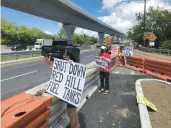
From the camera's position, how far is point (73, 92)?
5312 millimetres

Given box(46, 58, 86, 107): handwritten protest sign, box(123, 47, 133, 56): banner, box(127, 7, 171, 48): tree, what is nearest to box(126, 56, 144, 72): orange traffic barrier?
box(123, 47, 133, 56): banner

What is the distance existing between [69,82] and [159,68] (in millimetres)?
10805

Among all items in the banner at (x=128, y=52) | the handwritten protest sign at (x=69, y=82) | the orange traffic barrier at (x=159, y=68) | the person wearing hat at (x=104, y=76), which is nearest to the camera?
the handwritten protest sign at (x=69, y=82)

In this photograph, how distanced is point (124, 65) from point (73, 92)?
15.7 m

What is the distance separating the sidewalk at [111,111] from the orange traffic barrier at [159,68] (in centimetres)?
509

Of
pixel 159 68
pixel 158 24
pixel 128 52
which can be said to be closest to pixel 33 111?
pixel 159 68

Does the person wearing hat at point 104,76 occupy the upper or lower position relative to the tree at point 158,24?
lower

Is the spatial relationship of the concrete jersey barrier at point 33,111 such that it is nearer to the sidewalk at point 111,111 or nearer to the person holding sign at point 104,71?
the sidewalk at point 111,111

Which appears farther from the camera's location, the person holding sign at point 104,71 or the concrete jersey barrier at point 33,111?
the person holding sign at point 104,71

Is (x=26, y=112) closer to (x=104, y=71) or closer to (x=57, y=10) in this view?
(x=104, y=71)

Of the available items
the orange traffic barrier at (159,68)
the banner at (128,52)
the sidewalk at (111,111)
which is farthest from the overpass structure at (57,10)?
the sidewalk at (111,111)

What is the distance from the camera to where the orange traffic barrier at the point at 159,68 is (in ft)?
47.2

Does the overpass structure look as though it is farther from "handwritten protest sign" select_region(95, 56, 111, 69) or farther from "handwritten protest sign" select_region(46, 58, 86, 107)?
"handwritten protest sign" select_region(46, 58, 86, 107)

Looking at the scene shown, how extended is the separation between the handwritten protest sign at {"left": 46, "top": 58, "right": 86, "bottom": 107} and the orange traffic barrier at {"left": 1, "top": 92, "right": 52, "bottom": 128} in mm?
527
